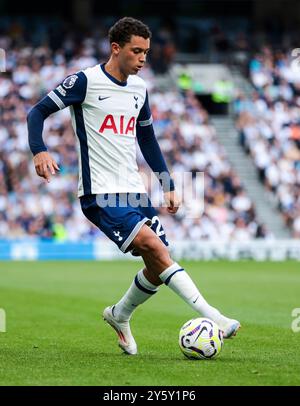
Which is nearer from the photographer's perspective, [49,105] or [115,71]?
[49,105]

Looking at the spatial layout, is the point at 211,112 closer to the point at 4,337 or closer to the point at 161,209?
the point at 161,209

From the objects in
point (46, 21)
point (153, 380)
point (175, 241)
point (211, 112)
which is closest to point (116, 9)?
point (46, 21)

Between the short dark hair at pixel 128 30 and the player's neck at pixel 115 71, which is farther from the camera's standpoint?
the player's neck at pixel 115 71

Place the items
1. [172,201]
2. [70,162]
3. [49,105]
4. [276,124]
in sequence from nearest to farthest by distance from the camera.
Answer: [49,105] < [172,201] < [70,162] < [276,124]

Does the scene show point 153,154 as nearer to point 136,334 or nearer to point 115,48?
point 115,48

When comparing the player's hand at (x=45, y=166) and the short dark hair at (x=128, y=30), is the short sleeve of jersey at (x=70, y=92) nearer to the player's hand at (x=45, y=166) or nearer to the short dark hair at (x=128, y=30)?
the short dark hair at (x=128, y=30)

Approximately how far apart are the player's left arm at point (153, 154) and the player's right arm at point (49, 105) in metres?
0.72

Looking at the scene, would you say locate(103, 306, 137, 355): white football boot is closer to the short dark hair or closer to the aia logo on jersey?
the aia logo on jersey

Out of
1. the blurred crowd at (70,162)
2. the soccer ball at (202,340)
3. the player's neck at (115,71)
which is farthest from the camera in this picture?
the blurred crowd at (70,162)

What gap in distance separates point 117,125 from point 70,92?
51 centimetres

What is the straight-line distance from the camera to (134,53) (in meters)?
8.22

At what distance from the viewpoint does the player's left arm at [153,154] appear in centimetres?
870

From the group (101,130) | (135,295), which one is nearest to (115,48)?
(101,130)

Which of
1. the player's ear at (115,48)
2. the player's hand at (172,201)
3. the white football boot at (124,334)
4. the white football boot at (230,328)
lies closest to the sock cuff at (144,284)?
the white football boot at (124,334)
